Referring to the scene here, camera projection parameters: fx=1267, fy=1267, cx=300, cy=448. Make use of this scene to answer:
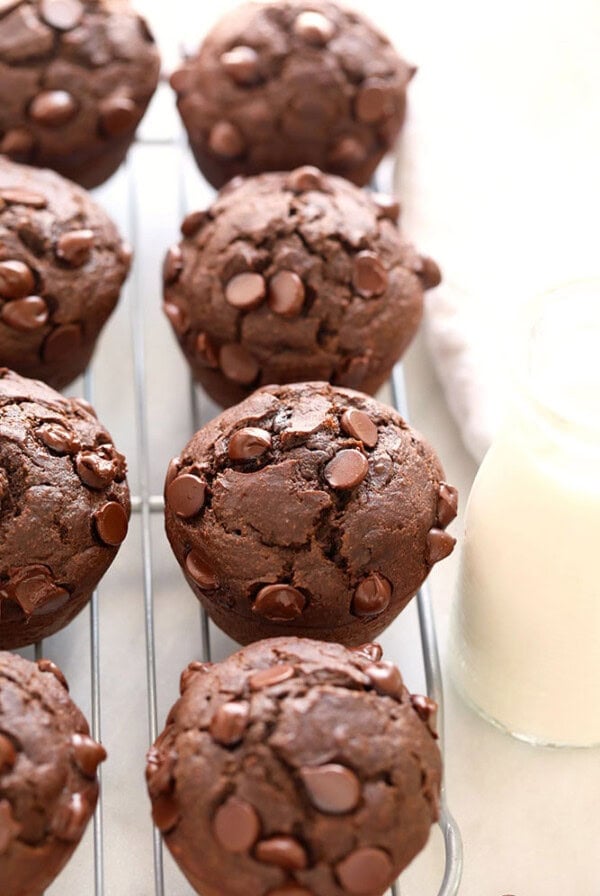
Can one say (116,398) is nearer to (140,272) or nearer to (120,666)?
(140,272)

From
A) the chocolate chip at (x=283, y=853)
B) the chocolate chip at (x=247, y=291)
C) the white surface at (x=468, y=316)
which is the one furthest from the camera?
the chocolate chip at (x=247, y=291)

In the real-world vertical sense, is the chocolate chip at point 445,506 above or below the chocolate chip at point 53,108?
below

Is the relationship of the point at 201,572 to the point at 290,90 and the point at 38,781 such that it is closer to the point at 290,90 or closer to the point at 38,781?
the point at 38,781

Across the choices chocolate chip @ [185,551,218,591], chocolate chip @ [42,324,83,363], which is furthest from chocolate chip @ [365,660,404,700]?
chocolate chip @ [42,324,83,363]

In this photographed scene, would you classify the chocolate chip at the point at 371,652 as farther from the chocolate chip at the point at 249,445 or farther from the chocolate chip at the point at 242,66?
the chocolate chip at the point at 242,66

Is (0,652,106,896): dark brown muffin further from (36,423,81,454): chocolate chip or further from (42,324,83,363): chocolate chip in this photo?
(42,324,83,363): chocolate chip

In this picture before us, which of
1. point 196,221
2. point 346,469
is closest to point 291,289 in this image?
point 196,221

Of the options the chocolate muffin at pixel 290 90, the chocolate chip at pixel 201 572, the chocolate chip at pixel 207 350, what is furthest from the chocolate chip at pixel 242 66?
Answer: the chocolate chip at pixel 201 572
